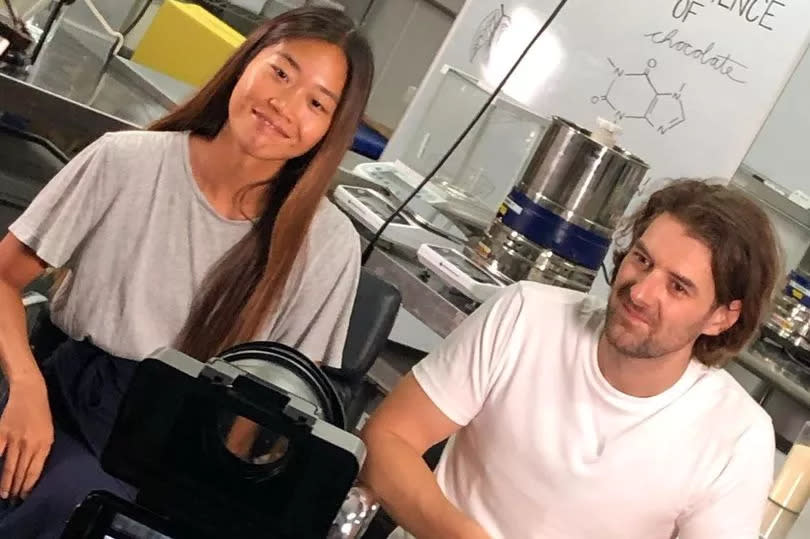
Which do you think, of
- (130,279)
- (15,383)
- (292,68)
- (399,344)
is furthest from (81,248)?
(399,344)

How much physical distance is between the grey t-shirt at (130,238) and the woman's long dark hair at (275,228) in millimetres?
24

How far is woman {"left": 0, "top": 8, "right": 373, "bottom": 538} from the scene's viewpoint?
119cm

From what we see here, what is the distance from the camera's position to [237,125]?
4.00 ft

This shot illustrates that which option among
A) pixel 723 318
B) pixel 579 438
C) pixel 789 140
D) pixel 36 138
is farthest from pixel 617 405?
pixel 789 140

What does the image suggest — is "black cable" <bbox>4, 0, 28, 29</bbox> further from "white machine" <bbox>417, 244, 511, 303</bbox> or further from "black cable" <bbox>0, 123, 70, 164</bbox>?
"white machine" <bbox>417, 244, 511, 303</bbox>

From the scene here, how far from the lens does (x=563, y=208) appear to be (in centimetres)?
175

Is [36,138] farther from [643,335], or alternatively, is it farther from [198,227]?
[643,335]

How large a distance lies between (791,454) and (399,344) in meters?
0.79

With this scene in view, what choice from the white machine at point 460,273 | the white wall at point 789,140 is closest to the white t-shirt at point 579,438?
the white machine at point 460,273

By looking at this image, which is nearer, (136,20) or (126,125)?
(126,125)

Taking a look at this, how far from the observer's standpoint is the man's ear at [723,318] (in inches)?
50.5

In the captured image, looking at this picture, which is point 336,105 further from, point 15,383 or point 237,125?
point 15,383

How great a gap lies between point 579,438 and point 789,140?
186cm

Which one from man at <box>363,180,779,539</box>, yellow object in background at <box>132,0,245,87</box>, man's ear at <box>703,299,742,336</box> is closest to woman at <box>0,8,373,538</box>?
man at <box>363,180,779,539</box>
